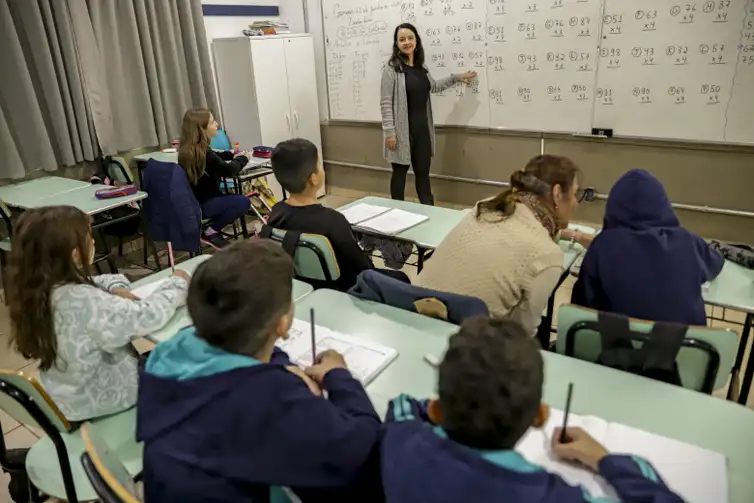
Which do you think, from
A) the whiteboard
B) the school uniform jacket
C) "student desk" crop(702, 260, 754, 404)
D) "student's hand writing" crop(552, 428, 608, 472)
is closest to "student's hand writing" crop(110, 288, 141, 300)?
the school uniform jacket

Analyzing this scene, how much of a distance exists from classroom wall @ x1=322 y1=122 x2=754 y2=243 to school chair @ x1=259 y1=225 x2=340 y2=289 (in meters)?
2.78

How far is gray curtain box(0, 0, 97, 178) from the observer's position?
363 cm

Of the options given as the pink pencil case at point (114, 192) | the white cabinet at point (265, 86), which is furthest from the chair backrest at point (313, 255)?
the white cabinet at point (265, 86)

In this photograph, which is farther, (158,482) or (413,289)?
(413,289)

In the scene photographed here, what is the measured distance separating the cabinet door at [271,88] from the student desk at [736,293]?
3873 mm

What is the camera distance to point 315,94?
17.7 ft

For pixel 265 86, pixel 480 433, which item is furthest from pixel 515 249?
pixel 265 86

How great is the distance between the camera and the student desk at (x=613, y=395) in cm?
115

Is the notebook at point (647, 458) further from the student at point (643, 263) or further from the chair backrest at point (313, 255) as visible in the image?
the chair backrest at point (313, 255)

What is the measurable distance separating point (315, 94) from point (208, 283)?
4662mm

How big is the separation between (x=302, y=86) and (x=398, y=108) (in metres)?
1.32

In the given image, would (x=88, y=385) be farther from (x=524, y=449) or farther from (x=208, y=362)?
Answer: (x=524, y=449)

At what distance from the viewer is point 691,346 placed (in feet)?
4.40

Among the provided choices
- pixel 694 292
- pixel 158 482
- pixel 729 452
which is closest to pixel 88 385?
pixel 158 482
